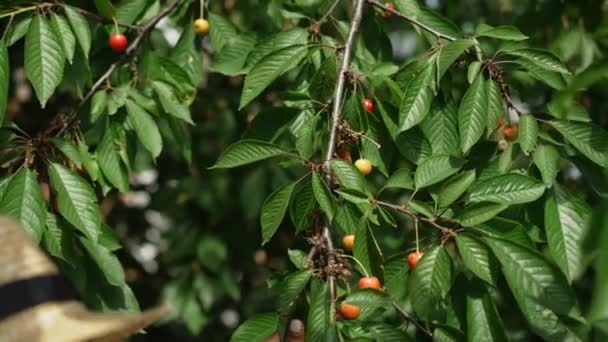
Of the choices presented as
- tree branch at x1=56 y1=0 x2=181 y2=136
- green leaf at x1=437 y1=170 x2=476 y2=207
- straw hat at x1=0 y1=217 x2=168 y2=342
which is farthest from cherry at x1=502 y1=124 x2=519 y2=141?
straw hat at x1=0 y1=217 x2=168 y2=342

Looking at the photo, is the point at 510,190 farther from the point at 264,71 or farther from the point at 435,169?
the point at 264,71

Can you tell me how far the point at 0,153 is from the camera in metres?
2.17

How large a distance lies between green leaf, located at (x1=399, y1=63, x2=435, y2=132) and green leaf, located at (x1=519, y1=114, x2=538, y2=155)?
0.19 meters

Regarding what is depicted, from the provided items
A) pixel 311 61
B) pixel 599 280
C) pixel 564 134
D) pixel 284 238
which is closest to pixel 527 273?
pixel 564 134

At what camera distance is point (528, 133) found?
78.6 inches

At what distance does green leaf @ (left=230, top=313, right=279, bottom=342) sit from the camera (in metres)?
1.89

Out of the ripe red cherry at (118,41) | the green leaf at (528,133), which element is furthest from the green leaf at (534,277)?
the ripe red cherry at (118,41)

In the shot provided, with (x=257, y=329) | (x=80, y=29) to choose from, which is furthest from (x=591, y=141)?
(x=80, y=29)

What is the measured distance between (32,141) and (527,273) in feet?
3.63

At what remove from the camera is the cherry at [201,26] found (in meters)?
2.67

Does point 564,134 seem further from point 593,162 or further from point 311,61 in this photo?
point 311,61

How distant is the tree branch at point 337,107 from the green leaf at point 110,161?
55 cm

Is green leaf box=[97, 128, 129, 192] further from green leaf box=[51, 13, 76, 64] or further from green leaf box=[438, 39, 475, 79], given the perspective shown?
green leaf box=[438, 39, 475, 79]

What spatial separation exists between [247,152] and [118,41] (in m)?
0.64
